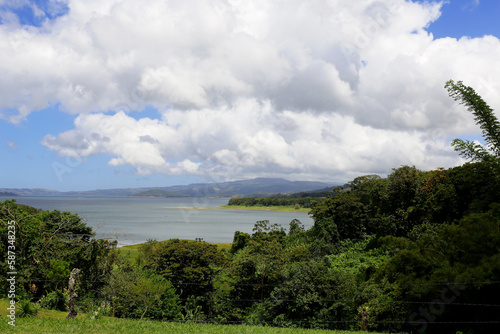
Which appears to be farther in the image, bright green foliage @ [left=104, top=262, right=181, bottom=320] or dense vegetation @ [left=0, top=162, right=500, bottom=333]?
bright green foliage @ [left=104, top=262, right=181, bottom=320]

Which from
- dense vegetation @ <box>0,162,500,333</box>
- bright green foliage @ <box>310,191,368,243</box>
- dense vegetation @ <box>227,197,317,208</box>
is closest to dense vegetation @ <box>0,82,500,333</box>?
dense vegetation @ <box>0,162,500,333</box>

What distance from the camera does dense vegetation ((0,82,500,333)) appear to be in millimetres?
11992

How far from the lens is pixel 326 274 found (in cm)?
2009

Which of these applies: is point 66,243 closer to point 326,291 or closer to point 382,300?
point 326,291

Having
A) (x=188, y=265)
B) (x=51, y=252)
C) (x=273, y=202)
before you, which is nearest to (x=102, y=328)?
(x=51, y=252)

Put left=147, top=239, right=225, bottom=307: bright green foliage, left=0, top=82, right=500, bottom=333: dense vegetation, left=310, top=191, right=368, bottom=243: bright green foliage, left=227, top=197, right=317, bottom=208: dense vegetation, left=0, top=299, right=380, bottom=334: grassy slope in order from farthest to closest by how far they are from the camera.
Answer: left=227, top=197, right=317, bottom=208: dense vegetation, left=310, top=191, right=368, bottom=243: bright green foliage, left=147, top=239, right=225, bottom=307: bright green foliage, left=0, top=82, right=500, bottom=333: dense vegetation, left=0, top=299, right=380, bottom=334: grassy slope

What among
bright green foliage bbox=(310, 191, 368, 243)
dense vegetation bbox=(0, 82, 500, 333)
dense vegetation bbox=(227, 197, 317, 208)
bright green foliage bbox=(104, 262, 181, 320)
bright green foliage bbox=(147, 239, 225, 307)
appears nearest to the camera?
dense vegetation bbox=(0, 82, 500, 333)

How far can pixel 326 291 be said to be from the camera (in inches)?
764

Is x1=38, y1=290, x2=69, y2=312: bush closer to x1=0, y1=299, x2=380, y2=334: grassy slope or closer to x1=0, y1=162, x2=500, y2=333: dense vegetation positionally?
x1=0, y1=162, x2=500, y2=333: dense vegetation

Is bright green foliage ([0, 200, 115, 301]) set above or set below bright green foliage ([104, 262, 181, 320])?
above

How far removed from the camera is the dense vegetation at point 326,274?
12.0m

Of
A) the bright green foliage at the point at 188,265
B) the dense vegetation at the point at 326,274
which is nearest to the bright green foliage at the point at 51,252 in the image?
the dense vegetation at the point at 326,274

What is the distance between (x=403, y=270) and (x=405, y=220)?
18.2 meters

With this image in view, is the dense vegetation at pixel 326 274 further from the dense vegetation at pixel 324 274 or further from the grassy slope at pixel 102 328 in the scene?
the grassy slope at pixel 102 328
